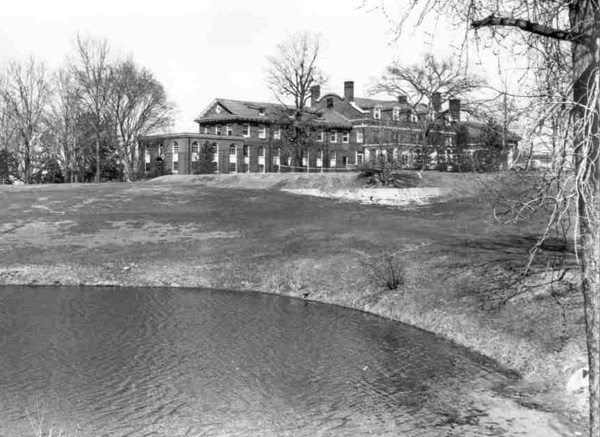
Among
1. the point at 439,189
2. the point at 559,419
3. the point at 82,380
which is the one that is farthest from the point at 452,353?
the point at 439,189

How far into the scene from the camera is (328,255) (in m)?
25.9

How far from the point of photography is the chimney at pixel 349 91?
4129 inches

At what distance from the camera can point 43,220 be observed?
117 ft

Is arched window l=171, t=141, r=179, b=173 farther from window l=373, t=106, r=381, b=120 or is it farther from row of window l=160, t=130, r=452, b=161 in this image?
window l=373, t=106, r=381, b=120

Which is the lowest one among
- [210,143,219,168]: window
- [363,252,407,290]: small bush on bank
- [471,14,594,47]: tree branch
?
[363,252,407,290]: small bush on bank

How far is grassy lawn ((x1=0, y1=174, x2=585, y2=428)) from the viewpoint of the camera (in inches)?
583

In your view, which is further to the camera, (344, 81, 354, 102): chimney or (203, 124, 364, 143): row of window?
(344, 81, 354, 102): chimney

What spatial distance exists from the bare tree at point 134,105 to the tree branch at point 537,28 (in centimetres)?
7119

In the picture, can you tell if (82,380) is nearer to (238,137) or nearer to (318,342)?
(318,342)

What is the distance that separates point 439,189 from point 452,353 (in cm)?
3190

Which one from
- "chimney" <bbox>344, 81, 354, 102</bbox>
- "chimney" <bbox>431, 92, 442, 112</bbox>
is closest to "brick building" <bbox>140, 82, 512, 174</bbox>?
"chimney" <bbox>344, 81, 354, 102</bbox>

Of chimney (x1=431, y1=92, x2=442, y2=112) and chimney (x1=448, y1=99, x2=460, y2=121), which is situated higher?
Answer: chimney (x1=431, y1=92, x2=442, y2=112)

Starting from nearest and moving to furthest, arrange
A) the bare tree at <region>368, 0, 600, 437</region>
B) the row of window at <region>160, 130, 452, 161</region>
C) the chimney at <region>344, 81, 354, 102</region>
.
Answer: the bare tree at <region>368, 0, 600, 437</region>, the row of window at <region>160, 130, 452, 161</region>, the chimney at <region>344, 81, 354, 102</region>

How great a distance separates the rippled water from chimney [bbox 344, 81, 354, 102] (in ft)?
289
